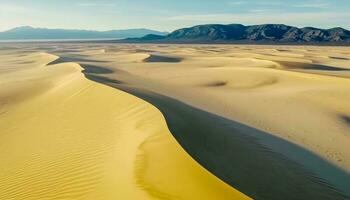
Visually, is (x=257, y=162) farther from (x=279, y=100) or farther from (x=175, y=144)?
(x=279, y=100)

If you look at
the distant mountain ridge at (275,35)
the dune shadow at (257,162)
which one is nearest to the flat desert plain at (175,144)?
the dune shadow at (257,162)

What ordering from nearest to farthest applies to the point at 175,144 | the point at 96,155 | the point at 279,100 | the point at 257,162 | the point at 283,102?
1. the point at 175,144
2. the point at 257,162
3. the point at 96,155
4. the point at 283,102
5. the point at 279,100

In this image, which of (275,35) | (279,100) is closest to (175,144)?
(279,100)

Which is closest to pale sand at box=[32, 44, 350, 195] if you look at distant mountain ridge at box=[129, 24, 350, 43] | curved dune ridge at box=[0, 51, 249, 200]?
curved dune ridge at box=[0, 51, 249, 200]

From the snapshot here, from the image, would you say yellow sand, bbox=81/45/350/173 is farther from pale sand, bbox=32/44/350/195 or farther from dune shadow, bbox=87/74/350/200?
dune shadow, bbox=87/74/350/200

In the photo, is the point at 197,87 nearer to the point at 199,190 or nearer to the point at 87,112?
the point at 87,112

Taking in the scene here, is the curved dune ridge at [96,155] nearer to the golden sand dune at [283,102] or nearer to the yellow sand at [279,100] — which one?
the golden sand dune at [283,102]
